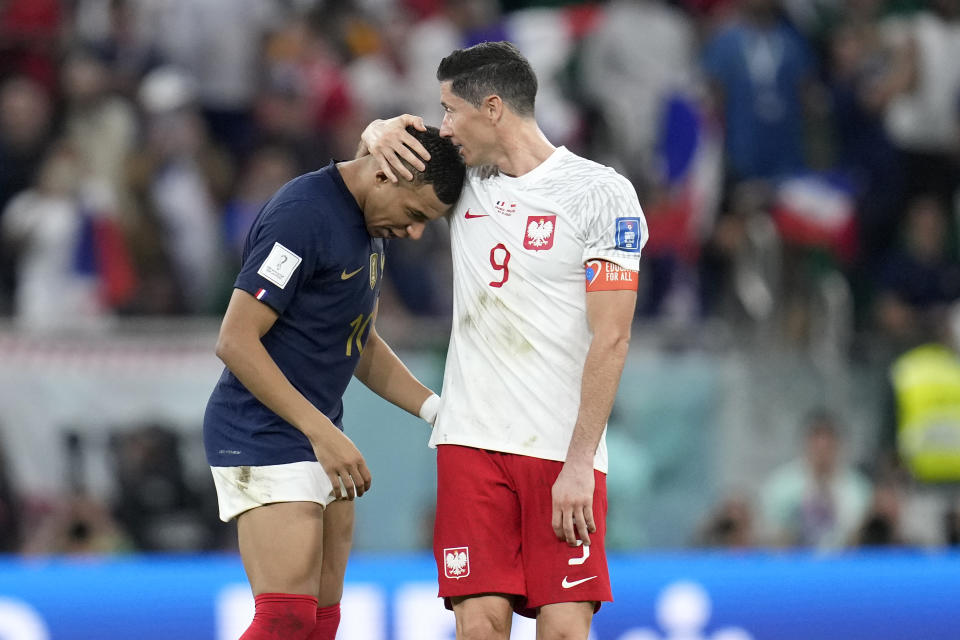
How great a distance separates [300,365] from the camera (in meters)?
4.70

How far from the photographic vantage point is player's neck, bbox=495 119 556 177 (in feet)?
15.4

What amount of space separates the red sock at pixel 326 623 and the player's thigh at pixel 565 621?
0.74 m

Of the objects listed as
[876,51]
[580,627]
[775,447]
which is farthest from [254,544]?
[876,51]

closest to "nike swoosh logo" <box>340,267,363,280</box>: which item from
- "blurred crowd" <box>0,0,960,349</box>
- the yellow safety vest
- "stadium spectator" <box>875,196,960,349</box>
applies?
"blurred crowd" <box>0,0,960,349</box>

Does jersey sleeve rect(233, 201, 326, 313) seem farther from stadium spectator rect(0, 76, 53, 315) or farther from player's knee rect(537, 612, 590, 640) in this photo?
stadium spectator rect(0, 76, 53, 315)

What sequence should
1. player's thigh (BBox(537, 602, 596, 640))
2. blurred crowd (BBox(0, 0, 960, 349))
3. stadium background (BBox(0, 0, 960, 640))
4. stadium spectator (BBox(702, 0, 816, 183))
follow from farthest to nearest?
stadium spectator (BBox(702, 0, 816, 183)), blurred crowd (BBox(0, 0, 960, 349)), stadium background (BBox(0, 0, 960, 640)), player's thigh (BBox(537, 602, 596, 640))

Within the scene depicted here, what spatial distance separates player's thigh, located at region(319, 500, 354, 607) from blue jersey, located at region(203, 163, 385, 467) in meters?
0.29

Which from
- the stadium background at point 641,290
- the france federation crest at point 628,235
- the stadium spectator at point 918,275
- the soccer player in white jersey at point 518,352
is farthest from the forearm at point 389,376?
the stadium spectator at point 918,275

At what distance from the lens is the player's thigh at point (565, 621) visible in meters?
4.54

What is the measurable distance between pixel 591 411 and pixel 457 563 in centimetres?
66

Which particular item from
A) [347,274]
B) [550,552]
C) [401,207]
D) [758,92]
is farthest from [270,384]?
[758,92]

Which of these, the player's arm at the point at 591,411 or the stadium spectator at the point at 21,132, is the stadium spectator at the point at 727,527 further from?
the stadium spectator at the point at 21,132

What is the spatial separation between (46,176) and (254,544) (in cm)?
493

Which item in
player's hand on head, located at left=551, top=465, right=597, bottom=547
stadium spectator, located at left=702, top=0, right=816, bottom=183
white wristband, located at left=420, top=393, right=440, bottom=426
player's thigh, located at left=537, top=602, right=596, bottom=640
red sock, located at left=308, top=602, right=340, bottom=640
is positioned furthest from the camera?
stadium spectator, located at left=702, top=0, right=816, bottom=183
